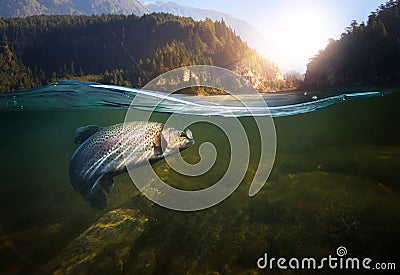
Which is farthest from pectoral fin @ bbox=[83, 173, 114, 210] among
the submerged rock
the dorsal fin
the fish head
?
the fish head

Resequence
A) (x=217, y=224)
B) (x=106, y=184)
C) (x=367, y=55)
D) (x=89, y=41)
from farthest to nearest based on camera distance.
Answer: (x=89, y=41) → (x=367, y=55) → (x=217, y=224) → (x=106, y=184)

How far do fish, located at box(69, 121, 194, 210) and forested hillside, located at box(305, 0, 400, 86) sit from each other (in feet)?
77.4

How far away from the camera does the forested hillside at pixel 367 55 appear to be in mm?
18812

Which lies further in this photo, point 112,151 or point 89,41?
point 89,41

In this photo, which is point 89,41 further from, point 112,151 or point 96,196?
point 96,196

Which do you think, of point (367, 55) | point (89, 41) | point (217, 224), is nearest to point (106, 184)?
point (217, 224)

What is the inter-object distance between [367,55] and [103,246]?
89.3 ft

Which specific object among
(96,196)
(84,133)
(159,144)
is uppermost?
(84,133)

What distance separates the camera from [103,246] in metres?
3.67

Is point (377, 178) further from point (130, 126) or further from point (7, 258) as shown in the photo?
point (7, 258)

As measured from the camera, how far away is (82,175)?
3602mm

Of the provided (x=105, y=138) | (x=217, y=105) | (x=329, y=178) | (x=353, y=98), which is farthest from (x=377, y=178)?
(x=353, y=98)

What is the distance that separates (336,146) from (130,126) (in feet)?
29.4

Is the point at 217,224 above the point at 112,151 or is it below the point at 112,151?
below
